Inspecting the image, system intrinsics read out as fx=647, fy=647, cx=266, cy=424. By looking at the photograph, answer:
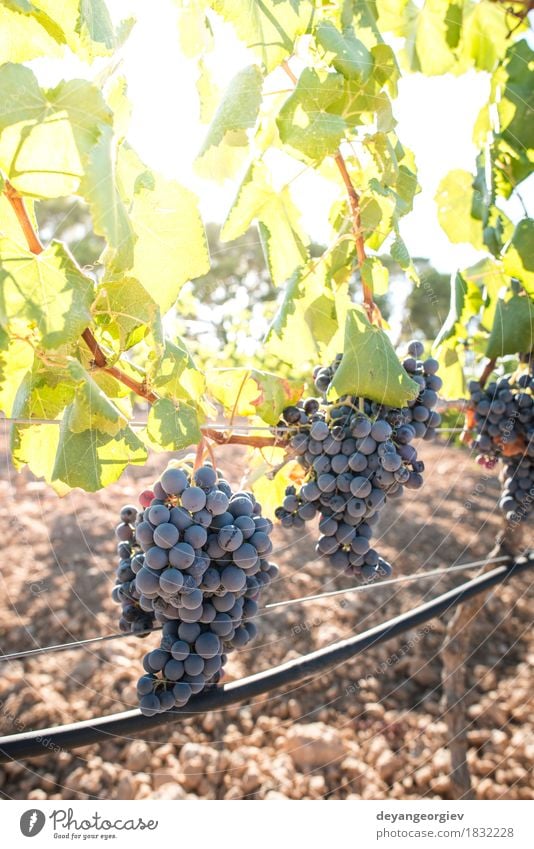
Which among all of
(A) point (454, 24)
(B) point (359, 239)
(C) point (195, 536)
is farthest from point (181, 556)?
(A) point (454, 24)

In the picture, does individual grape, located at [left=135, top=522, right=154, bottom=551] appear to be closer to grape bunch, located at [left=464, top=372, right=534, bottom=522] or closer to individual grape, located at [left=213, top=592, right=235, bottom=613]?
individual grape, located at [left=213, top=592, right=235, bottom=613]

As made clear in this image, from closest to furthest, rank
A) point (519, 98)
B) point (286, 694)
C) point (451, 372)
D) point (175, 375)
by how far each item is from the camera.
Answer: point (175, 375), point (519, 98), point (451, 372), point (286, 694)

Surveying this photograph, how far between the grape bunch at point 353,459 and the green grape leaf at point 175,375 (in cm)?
16

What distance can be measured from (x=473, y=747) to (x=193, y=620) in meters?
1.50

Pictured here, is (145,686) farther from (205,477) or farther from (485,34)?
(485,34)

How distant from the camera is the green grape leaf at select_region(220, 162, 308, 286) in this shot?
2.99 feet

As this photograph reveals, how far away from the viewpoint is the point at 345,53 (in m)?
0.82

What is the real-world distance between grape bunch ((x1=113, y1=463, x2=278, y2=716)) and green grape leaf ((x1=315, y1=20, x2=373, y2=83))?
1.79 ft

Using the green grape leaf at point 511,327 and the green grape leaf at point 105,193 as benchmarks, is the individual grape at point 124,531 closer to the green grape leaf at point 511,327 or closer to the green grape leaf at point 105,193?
the green grape leaf at point 105,193

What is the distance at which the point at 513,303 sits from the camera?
1.25 metres

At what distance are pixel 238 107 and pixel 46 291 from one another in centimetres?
32

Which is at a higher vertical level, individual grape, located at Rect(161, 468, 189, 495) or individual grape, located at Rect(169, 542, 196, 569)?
individual grape, located at Rect(161, 468, 189, 495)

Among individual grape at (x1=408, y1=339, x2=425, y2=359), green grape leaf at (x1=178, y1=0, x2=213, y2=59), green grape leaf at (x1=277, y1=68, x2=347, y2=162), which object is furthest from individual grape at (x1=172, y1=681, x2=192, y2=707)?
green grape leaf at (x1=178, y1=0, x2=213, y2=59)

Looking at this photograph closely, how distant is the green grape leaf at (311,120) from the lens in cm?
81
